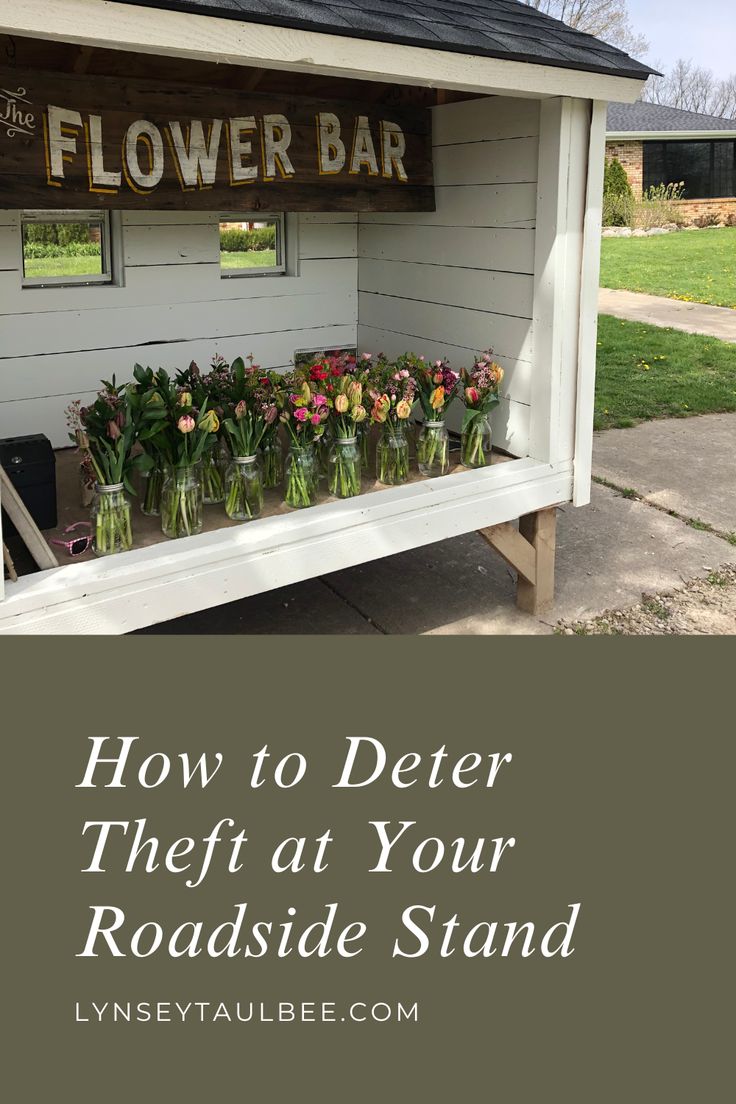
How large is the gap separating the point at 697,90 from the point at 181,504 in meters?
70.7

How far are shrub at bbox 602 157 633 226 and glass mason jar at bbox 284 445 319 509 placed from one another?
2096cm

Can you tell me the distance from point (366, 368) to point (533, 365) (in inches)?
25.6

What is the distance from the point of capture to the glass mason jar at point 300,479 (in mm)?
3518

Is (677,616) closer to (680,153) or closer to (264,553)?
(264,553)

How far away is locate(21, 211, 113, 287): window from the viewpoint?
424 cm

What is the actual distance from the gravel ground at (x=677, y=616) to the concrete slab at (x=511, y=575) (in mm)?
73

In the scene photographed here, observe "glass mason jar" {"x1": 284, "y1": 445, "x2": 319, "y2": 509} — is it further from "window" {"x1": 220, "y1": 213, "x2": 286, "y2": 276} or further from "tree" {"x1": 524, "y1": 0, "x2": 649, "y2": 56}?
"tree" {"x1": 524, "y1": 0, "x2": 649, "y2": 56}

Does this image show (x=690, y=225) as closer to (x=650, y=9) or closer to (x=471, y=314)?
(x=471, y=314)

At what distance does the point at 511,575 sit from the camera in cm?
479

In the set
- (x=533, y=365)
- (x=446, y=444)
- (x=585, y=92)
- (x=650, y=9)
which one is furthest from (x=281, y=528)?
(x=650, y=9)

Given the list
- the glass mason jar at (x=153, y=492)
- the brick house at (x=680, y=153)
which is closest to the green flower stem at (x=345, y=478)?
the glass mason jar at (x=153, y=492)

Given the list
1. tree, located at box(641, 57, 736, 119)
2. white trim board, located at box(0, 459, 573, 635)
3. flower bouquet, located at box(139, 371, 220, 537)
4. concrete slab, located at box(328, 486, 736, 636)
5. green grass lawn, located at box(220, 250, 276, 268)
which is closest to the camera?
white trim board, located at box(0, 459, 573, 635)

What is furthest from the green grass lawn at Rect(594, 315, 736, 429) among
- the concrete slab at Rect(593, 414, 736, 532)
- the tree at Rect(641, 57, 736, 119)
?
the tree at Rect(641, 57, 736, 119)

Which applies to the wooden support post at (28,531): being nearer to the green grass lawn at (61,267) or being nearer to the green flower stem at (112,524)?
the green flower stem at (112,524)
